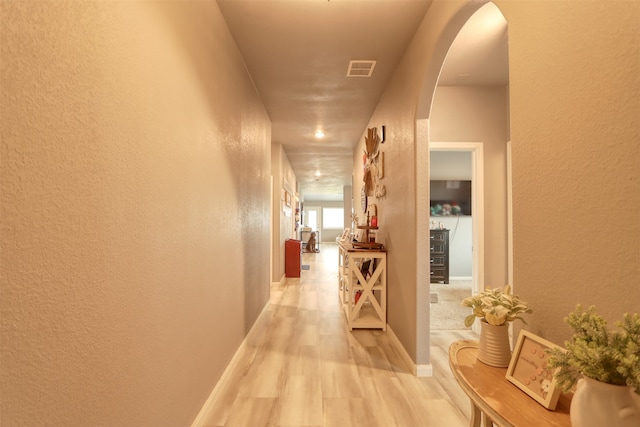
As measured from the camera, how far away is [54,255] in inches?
30.1

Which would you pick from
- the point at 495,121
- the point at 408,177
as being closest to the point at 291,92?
the point at 408,177

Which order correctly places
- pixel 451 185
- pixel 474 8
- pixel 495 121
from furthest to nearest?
pixel 451 185, pixel 495 121, pixel 474 8

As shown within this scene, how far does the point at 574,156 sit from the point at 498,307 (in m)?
0.53

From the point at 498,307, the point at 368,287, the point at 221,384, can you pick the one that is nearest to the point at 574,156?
the point at 498,307

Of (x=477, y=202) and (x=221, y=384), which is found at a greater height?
(x=477, y=202)

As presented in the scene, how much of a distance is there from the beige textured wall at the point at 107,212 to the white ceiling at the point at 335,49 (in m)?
0.57

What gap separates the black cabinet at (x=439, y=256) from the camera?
5.83m

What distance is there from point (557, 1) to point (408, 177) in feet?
5.30

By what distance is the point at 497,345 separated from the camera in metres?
1.09

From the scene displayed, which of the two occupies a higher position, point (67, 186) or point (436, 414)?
point (67, 186)

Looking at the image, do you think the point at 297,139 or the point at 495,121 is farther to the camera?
the point at 297,139

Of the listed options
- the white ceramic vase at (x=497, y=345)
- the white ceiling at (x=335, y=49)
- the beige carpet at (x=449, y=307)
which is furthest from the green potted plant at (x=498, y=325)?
the beige carpet at (x=449, y=307)

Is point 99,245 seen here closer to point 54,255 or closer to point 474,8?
point 54,255

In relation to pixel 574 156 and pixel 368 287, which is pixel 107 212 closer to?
→ pixel 574 156
